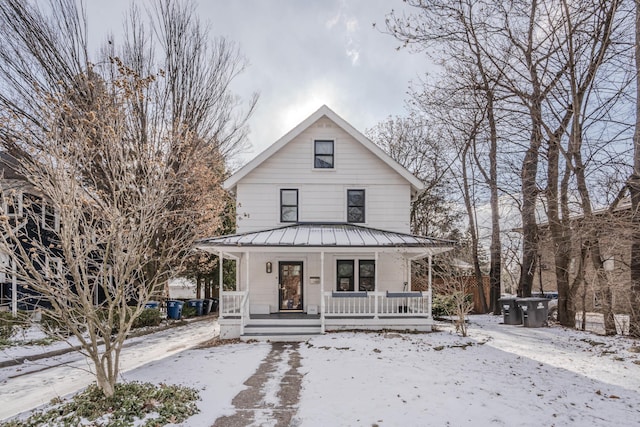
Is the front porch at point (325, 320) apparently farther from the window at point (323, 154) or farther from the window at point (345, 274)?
the window at point (323, 154)

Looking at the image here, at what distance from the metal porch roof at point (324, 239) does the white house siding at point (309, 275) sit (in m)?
0.89

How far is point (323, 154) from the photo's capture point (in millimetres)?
14602

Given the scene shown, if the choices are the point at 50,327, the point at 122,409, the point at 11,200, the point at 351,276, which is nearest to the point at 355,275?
the point at 351,276

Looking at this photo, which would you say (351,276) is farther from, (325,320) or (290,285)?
(325,320)

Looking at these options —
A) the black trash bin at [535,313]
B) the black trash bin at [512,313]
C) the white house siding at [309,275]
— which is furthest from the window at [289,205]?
the black trash bin at [535,313]

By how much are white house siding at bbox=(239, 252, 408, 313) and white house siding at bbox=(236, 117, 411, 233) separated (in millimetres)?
1281

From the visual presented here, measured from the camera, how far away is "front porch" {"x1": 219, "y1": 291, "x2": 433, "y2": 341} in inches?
458

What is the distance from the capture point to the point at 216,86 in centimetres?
1734

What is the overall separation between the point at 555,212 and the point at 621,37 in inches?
217

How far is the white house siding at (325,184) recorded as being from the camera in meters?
14.3

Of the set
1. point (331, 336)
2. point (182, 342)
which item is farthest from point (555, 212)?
point (182, 342)

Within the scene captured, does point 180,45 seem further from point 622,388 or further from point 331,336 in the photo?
point 622,388

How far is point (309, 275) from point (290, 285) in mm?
762

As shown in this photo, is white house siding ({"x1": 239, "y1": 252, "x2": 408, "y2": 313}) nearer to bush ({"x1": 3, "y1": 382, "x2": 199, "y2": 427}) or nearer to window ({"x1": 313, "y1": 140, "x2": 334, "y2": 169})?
window ({"x1": 313, "y1": 140, "x2": 334, "y2": 169})
